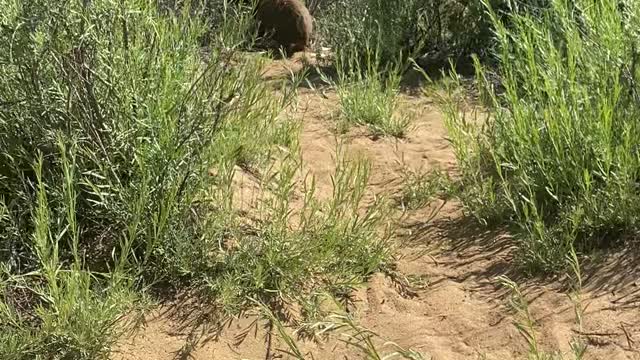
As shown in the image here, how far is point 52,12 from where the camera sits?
276 centimetres

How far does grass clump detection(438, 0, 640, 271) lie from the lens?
9.16 ft

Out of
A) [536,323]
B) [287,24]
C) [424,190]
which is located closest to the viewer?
[536,323]

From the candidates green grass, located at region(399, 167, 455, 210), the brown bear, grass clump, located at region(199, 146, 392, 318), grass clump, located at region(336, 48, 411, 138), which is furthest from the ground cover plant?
the brown bear

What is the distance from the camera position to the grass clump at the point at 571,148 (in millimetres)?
2791

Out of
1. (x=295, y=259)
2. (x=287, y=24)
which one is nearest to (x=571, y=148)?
(x=295, y=259)

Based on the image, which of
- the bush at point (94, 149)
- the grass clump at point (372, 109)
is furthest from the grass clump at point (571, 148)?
the bush at point (94, 149)

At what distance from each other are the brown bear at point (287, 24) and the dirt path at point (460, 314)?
4.01 metres

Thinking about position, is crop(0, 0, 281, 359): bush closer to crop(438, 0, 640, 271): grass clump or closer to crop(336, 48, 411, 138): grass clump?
crop(438, 0, 640, 271): grass clump

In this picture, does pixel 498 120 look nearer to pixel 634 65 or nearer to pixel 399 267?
pixel 634 65

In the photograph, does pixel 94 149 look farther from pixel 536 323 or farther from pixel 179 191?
pixel 536 323

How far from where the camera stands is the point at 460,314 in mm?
2707

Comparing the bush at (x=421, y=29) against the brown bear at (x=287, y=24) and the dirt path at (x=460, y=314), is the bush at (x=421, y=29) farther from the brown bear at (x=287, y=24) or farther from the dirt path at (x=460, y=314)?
the dirt path at (x=460, y=314)

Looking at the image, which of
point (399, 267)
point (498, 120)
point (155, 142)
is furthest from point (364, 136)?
point (155, 142)

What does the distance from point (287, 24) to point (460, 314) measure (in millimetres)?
4711
